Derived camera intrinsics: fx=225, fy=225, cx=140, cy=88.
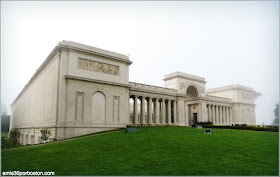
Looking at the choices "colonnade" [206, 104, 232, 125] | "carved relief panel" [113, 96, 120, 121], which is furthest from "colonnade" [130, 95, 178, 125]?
"colonnade" [206, 104, 232, 125]

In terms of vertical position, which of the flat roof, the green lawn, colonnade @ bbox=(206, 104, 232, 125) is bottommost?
the green lawn

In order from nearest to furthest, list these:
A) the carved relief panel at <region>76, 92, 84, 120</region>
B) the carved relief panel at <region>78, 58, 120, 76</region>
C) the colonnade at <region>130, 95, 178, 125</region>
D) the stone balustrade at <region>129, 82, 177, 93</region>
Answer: the carved relief panel at <region>76, 92, 84, 120</region>
the carved relief panel at <region>78, 58, 120, 76</region>
the stone balustrade at <region>129, 82, 177, 93</region>
the colonnade at <region>130, 95, 178, 125</region>

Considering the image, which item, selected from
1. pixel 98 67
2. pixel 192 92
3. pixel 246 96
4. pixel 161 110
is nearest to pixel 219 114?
pixel 192 92

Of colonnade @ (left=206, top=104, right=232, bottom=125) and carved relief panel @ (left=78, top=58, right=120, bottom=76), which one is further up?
carved relief panel @ (left=78, top=58, right=120, bottom=76)

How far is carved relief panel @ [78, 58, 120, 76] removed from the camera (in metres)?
31.8

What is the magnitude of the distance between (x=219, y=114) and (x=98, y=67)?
132 feet

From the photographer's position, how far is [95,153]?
16.2 m

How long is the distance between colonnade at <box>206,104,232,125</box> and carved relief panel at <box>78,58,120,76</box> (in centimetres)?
3151

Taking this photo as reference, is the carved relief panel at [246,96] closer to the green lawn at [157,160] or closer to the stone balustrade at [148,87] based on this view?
the stone balustrade at [148,87]

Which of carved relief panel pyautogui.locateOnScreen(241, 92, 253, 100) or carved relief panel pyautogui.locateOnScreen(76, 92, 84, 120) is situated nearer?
carved relief panel pyautogui.locateOnScreen(76, 92, 84, 120)

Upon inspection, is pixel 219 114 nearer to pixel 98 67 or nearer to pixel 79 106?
pixel 98 67

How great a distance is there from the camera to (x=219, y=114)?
60.8 meters

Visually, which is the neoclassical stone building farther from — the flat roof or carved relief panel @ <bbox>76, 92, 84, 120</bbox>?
the flat roof

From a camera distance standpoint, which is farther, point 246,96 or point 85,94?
point 246,96
